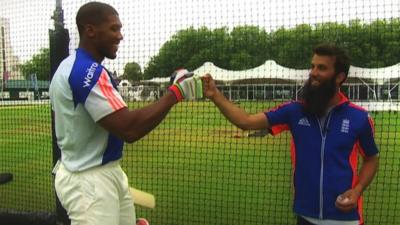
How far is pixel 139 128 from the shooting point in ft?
9.16

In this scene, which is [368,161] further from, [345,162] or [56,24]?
[56,24]

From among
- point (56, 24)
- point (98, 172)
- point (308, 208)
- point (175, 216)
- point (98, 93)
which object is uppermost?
point (56, 24)

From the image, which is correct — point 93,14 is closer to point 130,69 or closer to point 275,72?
point 130,69

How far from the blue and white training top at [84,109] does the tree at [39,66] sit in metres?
4.60

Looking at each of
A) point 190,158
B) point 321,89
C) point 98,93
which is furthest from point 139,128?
point 190,158

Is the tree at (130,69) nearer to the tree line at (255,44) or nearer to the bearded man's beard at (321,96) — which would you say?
the tree line at (255,44)

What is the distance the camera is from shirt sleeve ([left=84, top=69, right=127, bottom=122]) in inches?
108

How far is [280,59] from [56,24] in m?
10.3

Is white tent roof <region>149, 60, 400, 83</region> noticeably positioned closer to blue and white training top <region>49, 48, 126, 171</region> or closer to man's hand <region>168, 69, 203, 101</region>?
man's hand <region>168, 69, 203, 101</region>

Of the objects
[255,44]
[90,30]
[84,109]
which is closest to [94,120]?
[84,109]

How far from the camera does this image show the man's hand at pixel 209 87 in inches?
135

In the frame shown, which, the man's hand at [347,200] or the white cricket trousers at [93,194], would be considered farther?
the man's hand at [347,200]

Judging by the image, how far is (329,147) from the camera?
10.2 ft

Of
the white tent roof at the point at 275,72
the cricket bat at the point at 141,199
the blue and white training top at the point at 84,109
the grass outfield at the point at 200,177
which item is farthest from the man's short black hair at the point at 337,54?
the white tent roof at the point at 275,72
